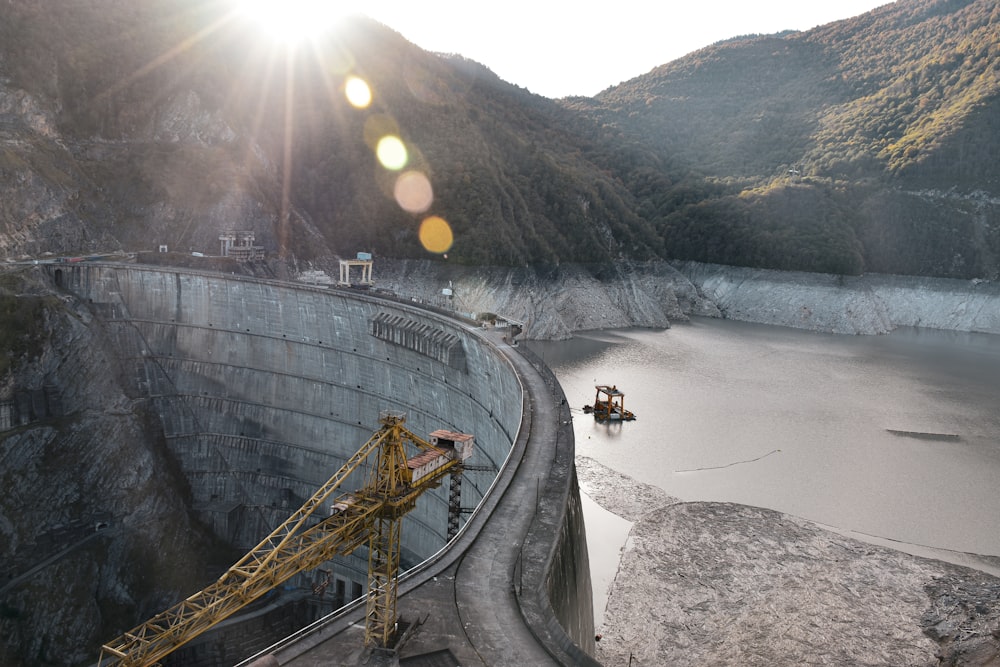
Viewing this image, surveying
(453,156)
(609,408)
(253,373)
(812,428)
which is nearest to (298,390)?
(253,373)

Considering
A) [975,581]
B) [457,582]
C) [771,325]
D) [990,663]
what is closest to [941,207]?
[771,325]

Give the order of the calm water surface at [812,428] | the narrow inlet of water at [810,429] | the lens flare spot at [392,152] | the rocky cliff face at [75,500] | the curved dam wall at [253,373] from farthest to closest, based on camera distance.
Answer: the lens flare spot at [392,152] → the curved dam wall at [253,373] → the calm water surface at [812,428] → the narrow inlet of water at [810,429] → the rocky cliff face at [75,500]

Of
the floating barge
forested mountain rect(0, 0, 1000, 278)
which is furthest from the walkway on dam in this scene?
forested mountain rect(0, 0, 1000, 278)

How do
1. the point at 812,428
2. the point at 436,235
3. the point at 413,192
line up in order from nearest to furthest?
the point at 812,428 < the point at 436,235 < the point at 413,192

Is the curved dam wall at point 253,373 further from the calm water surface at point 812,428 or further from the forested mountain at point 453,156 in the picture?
the calm water surface at point 812,428

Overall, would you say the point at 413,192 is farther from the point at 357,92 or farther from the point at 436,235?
the point at 357,92

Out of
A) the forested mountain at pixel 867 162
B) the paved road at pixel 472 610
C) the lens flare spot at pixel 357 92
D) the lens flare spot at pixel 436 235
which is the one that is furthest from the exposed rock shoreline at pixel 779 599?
the forested mountain at pixel 867 162
